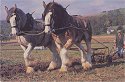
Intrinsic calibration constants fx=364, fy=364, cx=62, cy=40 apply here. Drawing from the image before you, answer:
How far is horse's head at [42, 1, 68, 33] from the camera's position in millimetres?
9617

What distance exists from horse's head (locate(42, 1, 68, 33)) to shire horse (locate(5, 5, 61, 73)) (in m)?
0.71

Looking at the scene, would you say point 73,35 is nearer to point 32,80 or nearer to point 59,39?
point 59,39

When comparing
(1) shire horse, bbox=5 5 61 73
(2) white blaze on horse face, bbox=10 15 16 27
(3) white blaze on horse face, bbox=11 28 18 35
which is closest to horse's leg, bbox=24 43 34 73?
(1) shire horse, bbox=5 5 61 73

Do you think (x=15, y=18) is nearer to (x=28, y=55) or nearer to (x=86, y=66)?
(x=28, y=55)

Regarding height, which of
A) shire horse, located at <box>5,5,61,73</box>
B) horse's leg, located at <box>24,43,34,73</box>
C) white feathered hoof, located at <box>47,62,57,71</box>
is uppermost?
shire horse, located at <box>5,5,61,73</box>

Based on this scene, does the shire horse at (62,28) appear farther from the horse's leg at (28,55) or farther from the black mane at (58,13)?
the horse's leg at (28,55)

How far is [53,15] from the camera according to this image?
32.0 ft

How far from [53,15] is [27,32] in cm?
107

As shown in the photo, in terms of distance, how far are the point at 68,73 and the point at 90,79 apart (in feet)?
3.18

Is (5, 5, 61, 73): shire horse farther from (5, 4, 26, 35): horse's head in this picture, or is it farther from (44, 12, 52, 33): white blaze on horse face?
(44, 12, 52, 33): white blaze on horse face

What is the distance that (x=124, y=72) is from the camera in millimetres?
10141

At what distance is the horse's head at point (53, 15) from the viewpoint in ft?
31.6

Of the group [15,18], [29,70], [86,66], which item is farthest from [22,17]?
[86,66]

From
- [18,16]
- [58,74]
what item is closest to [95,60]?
[58,74]
